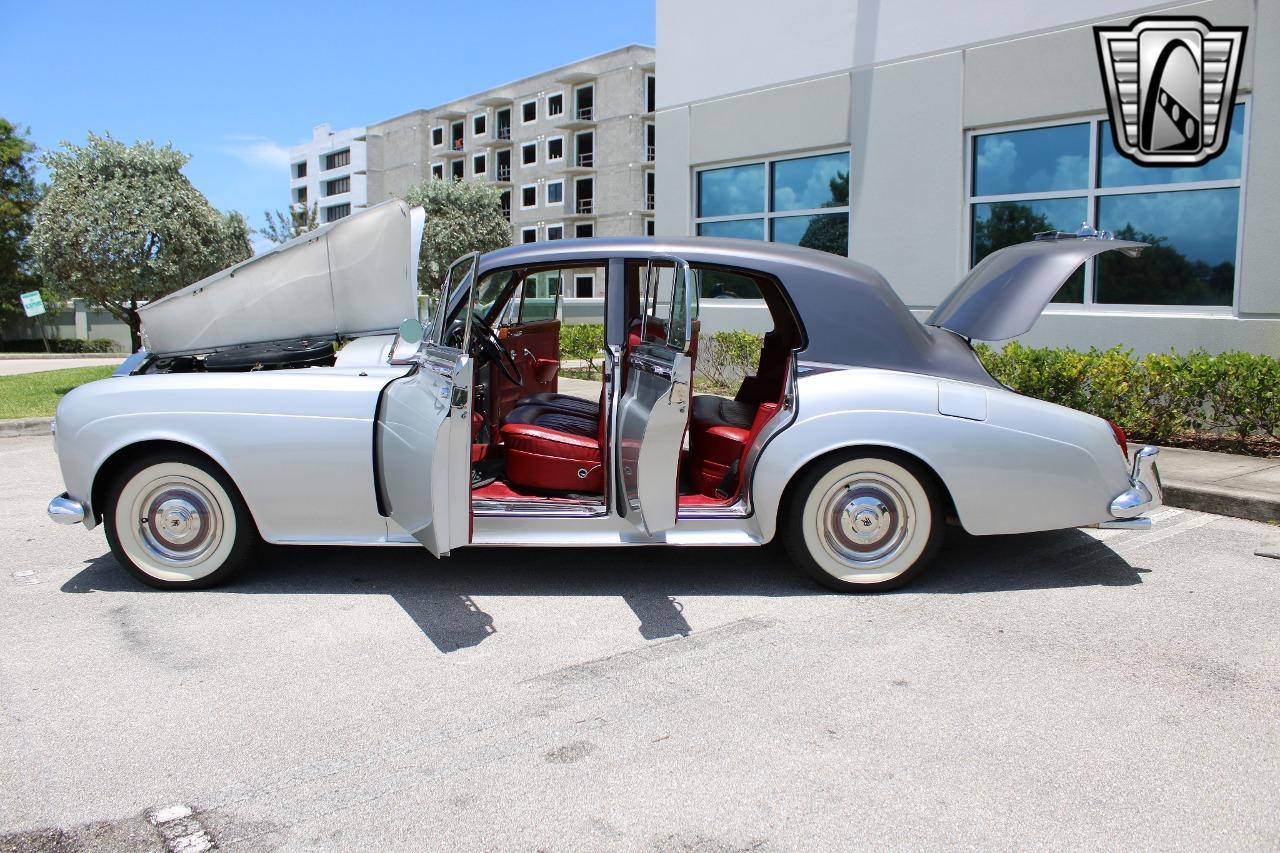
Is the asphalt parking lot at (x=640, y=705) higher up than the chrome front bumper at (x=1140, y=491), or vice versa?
the chrome front bumper at (x=1140, y=491)

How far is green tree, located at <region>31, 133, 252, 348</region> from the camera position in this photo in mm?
13508

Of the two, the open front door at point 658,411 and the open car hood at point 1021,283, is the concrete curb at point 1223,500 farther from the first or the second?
the open front door at point 658,411

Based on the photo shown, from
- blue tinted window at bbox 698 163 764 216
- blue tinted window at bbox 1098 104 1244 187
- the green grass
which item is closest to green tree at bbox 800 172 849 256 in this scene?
blue tinted window at bbox 698 163 764 216

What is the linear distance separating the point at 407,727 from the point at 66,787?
1017mm

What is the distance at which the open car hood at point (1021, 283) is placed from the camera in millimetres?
4727

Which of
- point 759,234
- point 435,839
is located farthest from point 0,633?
point 759,234

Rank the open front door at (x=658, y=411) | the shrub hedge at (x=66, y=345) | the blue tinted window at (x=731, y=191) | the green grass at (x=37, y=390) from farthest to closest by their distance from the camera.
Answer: the shrub hedge at (x=66, y=345)
the blue tinted window at (x=731, y=191)
the green grass at (x=37, y=390)
the open front door at (x=658, y=411)

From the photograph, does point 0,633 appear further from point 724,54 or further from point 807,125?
point 724,54

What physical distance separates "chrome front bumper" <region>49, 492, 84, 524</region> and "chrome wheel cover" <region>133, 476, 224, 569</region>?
0.26 m

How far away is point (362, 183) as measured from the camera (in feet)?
269

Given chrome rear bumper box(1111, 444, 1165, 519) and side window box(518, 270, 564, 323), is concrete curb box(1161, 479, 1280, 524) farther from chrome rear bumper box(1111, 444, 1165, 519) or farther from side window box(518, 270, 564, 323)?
side window box(518, 270, 564, 323)

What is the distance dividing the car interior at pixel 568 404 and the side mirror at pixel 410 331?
41 cm

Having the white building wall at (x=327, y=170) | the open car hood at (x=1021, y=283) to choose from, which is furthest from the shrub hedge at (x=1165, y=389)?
the white building wall at (x=327, y=170)

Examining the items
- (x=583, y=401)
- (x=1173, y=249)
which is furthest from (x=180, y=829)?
(x=1173, y=249)
